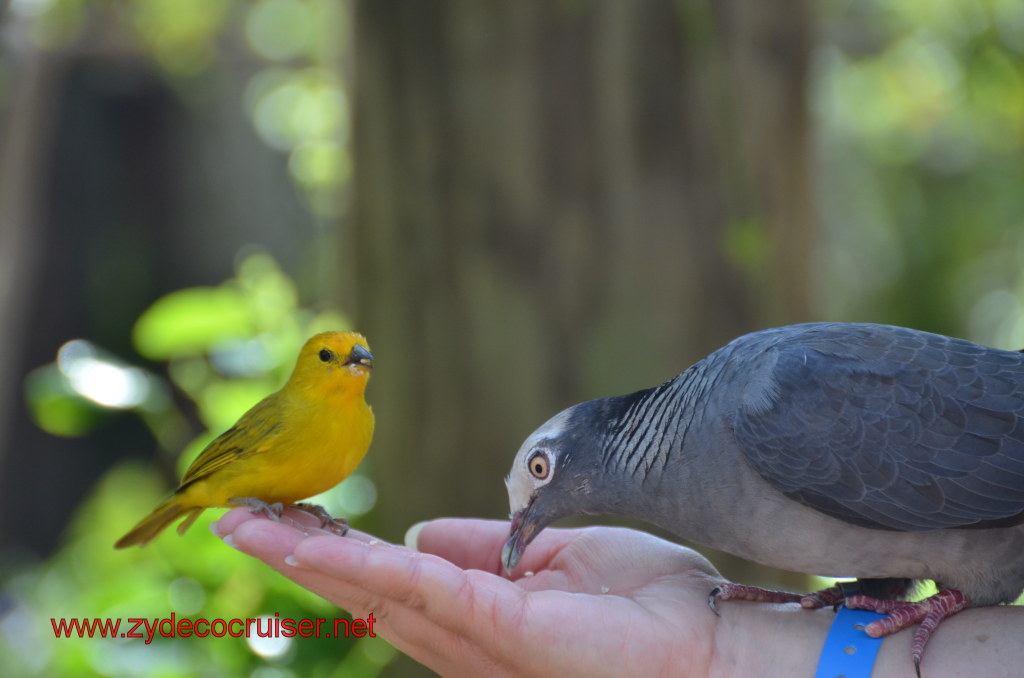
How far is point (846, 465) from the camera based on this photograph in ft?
8.38

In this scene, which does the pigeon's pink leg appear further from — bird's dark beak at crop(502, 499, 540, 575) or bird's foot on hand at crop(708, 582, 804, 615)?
bird's dark beak at crop(502, 499, 540, 575)

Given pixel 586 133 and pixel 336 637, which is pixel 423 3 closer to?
pixel 586 133

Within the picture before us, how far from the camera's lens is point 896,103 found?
10305mm

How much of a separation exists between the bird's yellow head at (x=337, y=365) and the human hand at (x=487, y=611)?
1.41 feet

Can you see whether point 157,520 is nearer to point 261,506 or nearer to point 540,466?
point 261,506

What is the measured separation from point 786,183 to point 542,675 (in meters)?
2.83

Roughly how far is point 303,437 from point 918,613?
1.84 metres

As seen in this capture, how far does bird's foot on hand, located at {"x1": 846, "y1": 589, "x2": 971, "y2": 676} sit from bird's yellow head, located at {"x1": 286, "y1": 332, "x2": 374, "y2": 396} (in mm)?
1612

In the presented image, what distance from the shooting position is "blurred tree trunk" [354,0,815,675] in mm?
4172

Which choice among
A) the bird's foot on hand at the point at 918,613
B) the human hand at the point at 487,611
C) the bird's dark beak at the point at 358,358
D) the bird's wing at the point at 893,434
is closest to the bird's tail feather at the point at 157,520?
the human hand at the point at 487,611

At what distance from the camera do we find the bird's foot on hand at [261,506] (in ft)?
9.26

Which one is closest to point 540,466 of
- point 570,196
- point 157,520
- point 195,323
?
point 157,520

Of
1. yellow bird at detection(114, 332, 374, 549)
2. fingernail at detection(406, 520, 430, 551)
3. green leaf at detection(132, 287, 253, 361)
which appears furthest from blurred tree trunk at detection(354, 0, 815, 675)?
yellow bird at detection(114, 332, 374, 549)

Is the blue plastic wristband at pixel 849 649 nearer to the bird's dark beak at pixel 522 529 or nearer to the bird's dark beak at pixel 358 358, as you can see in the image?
the bird's dark beak at pixel 522 529
